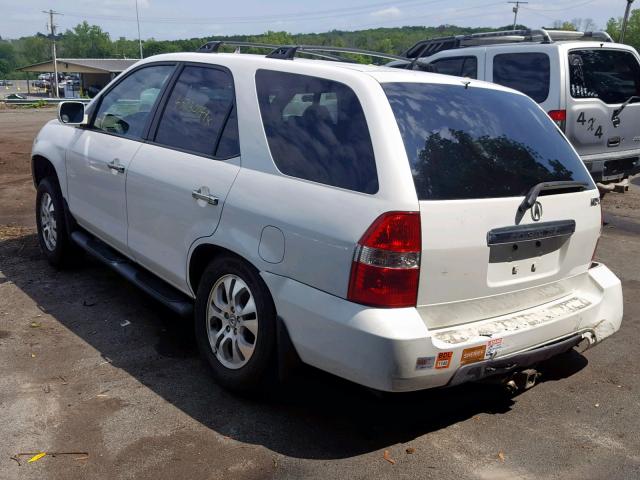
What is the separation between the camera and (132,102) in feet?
16.1

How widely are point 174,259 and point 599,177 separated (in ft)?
19.6

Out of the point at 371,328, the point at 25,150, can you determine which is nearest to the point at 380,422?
the point at 371,328

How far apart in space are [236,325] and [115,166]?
5.68 ft

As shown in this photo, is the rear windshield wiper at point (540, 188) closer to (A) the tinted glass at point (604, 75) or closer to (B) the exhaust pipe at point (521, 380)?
(B) the exhaust pipe at point (521, 380)

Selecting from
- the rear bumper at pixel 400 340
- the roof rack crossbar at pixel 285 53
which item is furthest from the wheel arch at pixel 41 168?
the rear bumper at pixel 400 340

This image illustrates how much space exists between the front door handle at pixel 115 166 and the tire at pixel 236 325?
1242mm

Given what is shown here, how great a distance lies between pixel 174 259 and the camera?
13.5 feet

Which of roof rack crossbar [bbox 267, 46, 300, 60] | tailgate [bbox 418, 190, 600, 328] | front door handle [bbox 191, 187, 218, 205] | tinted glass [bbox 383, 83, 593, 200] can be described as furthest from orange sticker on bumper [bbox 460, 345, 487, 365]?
roof rack crossbar [bbox 267, 46, 300, 60]

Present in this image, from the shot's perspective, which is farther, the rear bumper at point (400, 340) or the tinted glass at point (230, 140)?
the tinted glass at point (230, 140)

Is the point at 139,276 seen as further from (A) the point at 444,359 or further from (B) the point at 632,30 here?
(B) the point at 632,30

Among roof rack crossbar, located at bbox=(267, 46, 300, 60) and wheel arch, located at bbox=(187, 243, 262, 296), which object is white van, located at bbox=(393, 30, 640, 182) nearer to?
roof rack crossbar, located at bbox=(267, 46, 300, 60)

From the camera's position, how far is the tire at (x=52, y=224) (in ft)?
18.7

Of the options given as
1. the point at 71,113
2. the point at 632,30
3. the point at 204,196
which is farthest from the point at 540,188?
the point at 632,30

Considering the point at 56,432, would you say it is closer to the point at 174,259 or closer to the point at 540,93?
the point at 174,259
